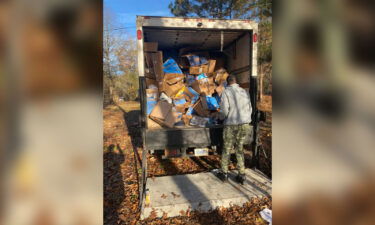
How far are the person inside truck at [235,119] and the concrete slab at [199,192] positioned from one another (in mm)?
238

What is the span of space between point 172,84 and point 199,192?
2.70 metres

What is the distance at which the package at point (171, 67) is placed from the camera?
5.31 m

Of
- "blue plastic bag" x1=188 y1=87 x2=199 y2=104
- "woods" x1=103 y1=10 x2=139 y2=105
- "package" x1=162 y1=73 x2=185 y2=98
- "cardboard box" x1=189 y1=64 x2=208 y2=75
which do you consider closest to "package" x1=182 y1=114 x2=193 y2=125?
"blue plastic bag" x1=188 y1=87 x2=199 y2=104

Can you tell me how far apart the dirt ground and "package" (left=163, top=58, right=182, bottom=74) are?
2267mm

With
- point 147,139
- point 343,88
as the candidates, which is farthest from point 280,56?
point 147,139

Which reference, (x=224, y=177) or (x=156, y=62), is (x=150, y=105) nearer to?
→ (x=156, y=62)

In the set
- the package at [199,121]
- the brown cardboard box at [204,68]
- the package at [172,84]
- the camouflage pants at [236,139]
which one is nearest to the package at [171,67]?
the package at [172,84]

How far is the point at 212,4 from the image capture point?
15.2m

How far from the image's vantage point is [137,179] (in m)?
4.38

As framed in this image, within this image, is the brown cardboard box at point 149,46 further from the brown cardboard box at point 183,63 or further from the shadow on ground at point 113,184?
the shadow on ground at point 113,184

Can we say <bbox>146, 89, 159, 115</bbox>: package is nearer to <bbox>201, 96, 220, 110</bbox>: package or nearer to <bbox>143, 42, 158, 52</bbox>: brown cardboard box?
<bbox>143, 42, 158, 52</bbox>: brown cardboard box

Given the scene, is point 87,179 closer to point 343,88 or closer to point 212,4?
point 343,88

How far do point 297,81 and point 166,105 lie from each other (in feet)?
12.0

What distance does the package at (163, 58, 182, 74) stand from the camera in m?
5.31
